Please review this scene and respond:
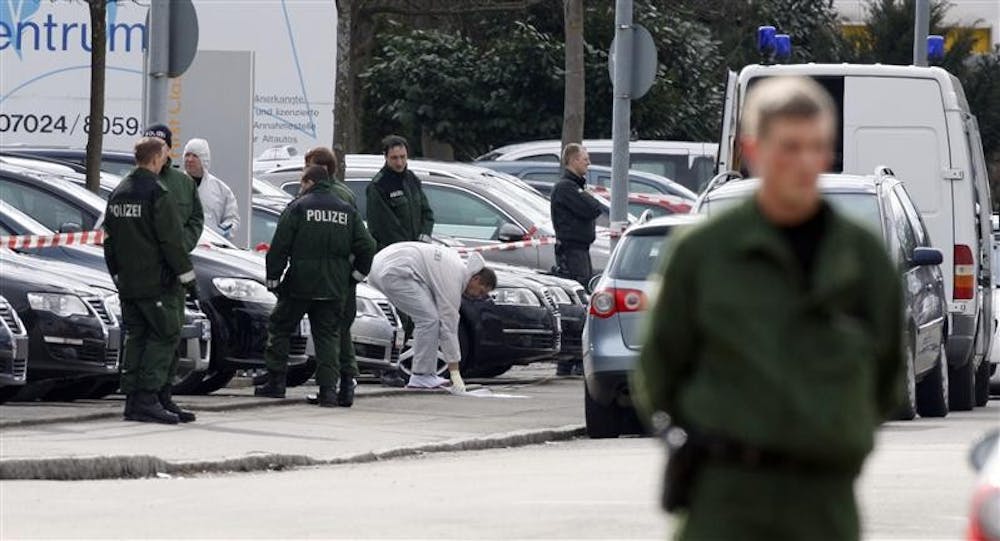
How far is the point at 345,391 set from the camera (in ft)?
55.0

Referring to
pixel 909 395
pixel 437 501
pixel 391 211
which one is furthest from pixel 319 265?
pixel 437 501

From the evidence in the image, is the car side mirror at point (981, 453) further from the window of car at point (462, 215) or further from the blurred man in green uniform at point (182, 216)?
the window of car at point (462, 215)

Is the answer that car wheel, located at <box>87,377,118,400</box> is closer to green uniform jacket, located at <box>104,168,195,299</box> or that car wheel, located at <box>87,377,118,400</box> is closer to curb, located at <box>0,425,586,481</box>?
green uniform jacket, located at <box>104,168,195,299</box>

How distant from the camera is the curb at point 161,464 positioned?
12234 mm

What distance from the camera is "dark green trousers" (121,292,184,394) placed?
1459 cm

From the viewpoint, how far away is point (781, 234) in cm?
512

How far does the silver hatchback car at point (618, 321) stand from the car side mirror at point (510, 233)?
6622 mm

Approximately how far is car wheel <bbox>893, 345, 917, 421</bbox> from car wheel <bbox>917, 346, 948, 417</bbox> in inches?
26.4

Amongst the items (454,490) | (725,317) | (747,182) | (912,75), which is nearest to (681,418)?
(725,317)

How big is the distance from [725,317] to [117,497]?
675cm

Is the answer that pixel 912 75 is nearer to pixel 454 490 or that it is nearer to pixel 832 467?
pixel 454 490

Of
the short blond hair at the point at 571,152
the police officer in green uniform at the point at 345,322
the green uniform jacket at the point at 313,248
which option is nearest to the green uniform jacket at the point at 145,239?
the green uniform jacket at the point at 313,248

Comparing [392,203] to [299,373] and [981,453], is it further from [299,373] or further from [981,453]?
[981,453]

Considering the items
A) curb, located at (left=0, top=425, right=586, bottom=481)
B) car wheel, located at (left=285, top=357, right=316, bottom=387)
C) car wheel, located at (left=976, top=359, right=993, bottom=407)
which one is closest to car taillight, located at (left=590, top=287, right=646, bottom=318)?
curb, located at (left=0, top=425, right=586, bottom=481)
